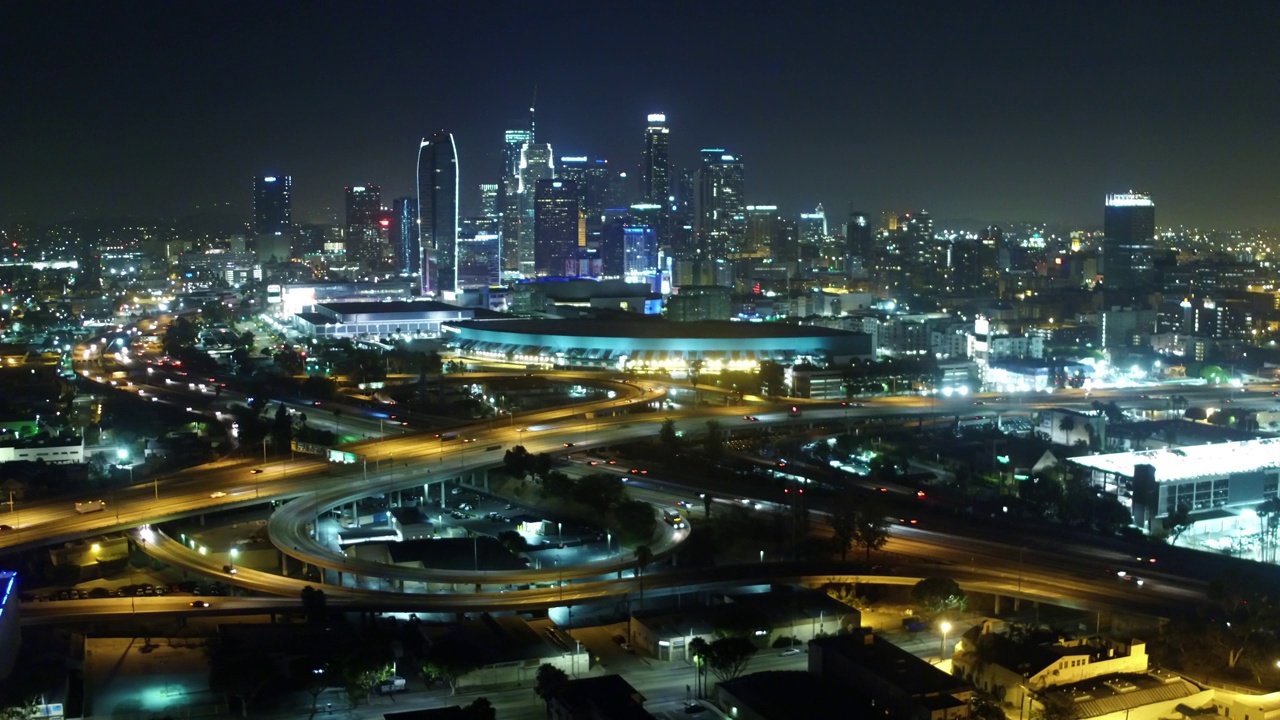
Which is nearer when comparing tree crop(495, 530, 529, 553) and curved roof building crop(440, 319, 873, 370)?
tree crop(495, 530, 529, 553)

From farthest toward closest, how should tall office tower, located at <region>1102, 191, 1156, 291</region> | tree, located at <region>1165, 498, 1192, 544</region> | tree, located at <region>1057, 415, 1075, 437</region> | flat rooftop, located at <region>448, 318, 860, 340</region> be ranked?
tall office tower, located at <region>1102, 191, 1156, 291</region> → flat rooftop, located at <region>448, 318, 860, 340</region> → tree, located at <region>1057, 415, 1075, 437</region> → tree, located at <region>1165, 498, 1192, 544</region>

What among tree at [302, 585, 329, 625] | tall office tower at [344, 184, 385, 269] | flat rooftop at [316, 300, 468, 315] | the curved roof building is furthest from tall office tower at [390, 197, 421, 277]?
tree at [302, 585, 329, 625]

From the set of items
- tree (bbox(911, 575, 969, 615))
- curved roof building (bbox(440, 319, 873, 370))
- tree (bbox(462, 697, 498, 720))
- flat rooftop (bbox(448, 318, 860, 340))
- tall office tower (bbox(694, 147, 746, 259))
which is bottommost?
tree (bbox(462, 697, 498, 720))

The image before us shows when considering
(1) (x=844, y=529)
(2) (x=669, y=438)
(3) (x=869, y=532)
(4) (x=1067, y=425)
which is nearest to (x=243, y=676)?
(1) (x=844, y=529)

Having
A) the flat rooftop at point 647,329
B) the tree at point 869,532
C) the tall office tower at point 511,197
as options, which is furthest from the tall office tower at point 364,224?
the tree at point 869,532

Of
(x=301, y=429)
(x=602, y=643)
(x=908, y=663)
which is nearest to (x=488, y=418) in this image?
(x=301, y=429)

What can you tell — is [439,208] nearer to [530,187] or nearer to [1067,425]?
[530,187]

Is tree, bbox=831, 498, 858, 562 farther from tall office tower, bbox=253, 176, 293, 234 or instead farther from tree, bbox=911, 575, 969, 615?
tall office tower, bbox=253, 176, 293, 234
